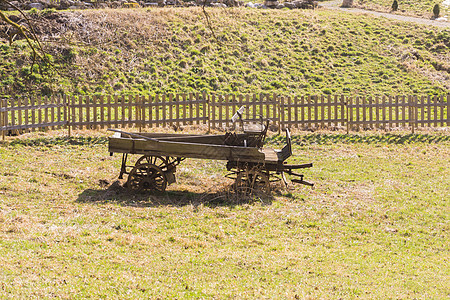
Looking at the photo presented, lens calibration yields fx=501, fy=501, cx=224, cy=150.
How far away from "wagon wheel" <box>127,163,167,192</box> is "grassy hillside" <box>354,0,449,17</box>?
125 feet

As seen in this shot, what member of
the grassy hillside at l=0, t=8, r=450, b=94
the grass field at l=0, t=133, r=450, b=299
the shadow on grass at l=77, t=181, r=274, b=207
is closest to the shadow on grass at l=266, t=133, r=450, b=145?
the grass field at l=0, t=133, r=450, b=299

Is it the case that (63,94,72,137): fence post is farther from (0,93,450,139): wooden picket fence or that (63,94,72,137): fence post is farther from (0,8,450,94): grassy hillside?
(0,8,450,94): grassy hillside

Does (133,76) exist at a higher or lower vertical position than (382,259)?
higher

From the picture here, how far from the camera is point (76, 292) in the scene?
687 cm

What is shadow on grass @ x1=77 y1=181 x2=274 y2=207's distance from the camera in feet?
36.7

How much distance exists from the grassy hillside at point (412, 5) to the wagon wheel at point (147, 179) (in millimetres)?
38177

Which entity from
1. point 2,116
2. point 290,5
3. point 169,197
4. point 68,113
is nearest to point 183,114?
point 68,113

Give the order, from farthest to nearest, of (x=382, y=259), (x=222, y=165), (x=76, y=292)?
(x=222, y=165)
(x=382, y=259)
(x=76, y=292)

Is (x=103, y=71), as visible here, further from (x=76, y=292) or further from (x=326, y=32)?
(x=76, y=292)

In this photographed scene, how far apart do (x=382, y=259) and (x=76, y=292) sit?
5078 millimetres

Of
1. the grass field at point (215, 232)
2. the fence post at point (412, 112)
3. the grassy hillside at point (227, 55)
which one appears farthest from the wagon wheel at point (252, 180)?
the grassy hillside at point (227, 55)

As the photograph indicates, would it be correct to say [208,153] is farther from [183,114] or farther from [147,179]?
[183,114]

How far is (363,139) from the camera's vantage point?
18.2 m

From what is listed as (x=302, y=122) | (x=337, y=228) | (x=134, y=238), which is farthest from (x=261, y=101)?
(x=134, y=238)
